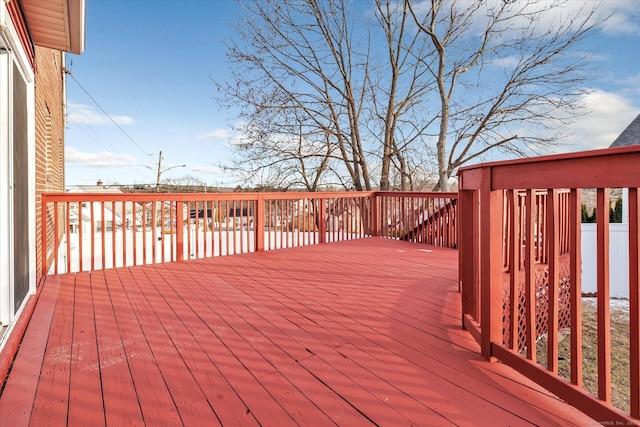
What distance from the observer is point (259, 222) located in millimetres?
5535

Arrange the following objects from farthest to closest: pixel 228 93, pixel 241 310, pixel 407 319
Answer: pixel 228 93 < pixel 241 310 < pixel 407 319

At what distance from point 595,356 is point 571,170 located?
6111 millimetres

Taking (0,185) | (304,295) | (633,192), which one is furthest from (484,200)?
(0,185)

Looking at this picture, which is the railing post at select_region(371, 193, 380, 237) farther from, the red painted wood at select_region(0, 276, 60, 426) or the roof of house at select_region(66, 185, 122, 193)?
the roof of house at select_region(66, 185, 122, 193)

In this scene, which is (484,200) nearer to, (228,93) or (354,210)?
(354,210)

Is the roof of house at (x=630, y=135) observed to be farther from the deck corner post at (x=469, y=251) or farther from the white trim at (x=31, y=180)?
the white trim at (x=31, y=180)

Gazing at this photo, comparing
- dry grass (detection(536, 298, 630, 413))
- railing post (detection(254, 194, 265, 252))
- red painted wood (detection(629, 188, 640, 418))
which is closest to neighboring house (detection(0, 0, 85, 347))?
railing post (detection(254, 194, 265, 252))

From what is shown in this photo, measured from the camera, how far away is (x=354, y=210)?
7.32m

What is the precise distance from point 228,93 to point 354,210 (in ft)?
18.5

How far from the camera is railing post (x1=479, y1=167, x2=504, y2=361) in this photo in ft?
6.13

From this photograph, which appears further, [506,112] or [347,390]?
[506,112]

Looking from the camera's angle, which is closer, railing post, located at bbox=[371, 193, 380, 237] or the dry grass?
the dry grass

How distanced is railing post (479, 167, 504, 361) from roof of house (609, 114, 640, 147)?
13.6 meters

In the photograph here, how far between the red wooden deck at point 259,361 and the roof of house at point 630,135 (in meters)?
12.9
